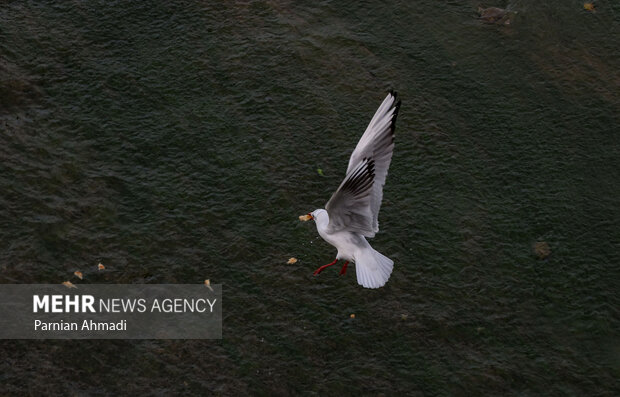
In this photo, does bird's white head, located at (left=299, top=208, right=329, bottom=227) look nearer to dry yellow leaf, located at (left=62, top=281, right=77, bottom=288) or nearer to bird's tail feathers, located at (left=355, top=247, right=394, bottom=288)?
bird's tail feathers, located at (left=355, top=247, right=394, bottom=288)

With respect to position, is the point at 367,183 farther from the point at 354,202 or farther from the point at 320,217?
the point at 320,217

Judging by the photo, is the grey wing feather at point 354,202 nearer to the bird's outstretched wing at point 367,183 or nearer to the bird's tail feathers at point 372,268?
→ the bird's outstretched wing at point 367,183

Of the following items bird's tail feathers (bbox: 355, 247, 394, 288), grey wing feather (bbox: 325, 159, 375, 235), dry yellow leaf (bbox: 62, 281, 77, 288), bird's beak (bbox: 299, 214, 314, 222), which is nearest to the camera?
grey wing feather (bbox: 325, 159, 375, 235)

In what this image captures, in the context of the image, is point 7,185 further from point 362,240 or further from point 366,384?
point 366,384

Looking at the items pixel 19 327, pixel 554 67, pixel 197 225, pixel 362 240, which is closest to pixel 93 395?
pixel 19 327

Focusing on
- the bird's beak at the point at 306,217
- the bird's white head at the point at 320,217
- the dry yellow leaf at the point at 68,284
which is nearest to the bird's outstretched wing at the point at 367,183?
the bird's white head at the point at 320,217

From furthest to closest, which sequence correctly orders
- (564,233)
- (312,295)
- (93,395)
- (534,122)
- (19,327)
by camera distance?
(534,122) < (564,233) < (312,295) < (19,327) < (93,395)

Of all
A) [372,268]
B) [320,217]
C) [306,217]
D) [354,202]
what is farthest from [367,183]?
[306,217]

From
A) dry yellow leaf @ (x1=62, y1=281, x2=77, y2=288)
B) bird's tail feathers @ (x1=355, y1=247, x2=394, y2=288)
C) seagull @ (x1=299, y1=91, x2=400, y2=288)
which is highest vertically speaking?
seagull @ (x1=299, y1=91, x2=400, y2=288)

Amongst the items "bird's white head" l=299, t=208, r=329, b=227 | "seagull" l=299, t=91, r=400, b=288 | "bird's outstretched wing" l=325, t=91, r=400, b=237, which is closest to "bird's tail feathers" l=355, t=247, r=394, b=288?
"seagull" l=299, t=91, r=400, b=288
